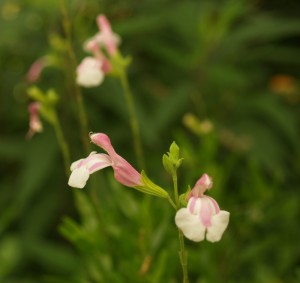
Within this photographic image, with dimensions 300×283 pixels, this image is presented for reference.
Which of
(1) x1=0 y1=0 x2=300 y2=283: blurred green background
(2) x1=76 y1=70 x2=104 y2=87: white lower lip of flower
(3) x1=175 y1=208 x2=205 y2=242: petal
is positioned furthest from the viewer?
(1) x1=0 y1=0 x2=300 y2=283: blurred green background

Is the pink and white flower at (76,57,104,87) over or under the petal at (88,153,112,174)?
over

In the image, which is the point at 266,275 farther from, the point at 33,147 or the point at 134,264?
the point at 33,147

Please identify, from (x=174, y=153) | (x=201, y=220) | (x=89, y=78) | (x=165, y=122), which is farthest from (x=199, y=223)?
(x=165, y=122)

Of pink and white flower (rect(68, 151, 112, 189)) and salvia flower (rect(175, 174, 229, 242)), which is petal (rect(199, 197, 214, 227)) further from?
pink and white flower (rect(68, 151, 112, 189))

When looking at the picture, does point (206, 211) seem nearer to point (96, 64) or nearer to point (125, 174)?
point (125, 174)

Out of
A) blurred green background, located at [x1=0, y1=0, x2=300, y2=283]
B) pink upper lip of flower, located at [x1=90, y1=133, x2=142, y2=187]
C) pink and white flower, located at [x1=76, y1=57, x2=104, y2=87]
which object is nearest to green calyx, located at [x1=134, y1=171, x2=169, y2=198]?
pink upper lip of flower, located at [x1=90, y1=133, x2=142, y2=187]

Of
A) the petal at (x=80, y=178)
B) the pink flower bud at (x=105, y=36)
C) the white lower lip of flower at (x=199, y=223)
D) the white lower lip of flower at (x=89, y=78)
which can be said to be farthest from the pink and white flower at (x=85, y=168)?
the pink flower bud at (x=105, y=36)
